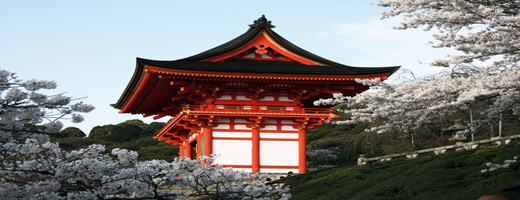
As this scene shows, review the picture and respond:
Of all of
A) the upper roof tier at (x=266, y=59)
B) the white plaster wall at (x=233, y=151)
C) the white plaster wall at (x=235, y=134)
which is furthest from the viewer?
the white plaster wall at (x=235, y=134)

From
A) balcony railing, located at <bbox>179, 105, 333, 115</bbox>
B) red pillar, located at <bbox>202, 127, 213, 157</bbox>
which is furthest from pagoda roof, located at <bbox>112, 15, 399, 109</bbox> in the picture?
red pillar, located at <bbox>202, 127, 213, 157</bbox>

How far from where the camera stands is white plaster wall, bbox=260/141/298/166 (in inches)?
1096

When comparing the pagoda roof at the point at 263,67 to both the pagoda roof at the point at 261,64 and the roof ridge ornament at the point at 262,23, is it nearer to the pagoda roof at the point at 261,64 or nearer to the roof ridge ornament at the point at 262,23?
the pagoda roof at the point at 261,64

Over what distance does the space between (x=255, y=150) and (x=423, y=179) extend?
9793mm

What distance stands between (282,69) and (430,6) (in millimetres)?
14780

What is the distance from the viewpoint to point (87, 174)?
34.0ft

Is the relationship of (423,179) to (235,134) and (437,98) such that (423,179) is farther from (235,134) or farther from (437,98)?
(235,134)

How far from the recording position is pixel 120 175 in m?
10.4

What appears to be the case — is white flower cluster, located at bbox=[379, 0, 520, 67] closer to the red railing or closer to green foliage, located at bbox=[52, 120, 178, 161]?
the red railing

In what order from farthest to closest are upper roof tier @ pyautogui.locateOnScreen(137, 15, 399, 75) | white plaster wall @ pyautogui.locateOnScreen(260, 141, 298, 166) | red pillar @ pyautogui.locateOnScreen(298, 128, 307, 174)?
red pillar @ pyautogui.locateOnScreen(298, 128, 307, 174) → white plaster wall @ pyautogui.locateOnScreen(260, 141, 298, 166) → upper roof tier @ pyautogui.locateOnScreen(137, 15, 399, 75)

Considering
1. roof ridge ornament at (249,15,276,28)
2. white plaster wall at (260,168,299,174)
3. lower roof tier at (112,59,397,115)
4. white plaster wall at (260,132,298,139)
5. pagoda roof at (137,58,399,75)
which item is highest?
roof ridge ornament at (249,15,276,28)

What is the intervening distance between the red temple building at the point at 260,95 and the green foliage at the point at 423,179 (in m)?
3.21

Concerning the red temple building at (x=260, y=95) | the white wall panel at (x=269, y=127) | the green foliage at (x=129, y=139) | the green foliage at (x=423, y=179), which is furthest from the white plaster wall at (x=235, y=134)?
the green foliage at (x=129, y=139)

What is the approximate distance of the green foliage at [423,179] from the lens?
16.4 meters
